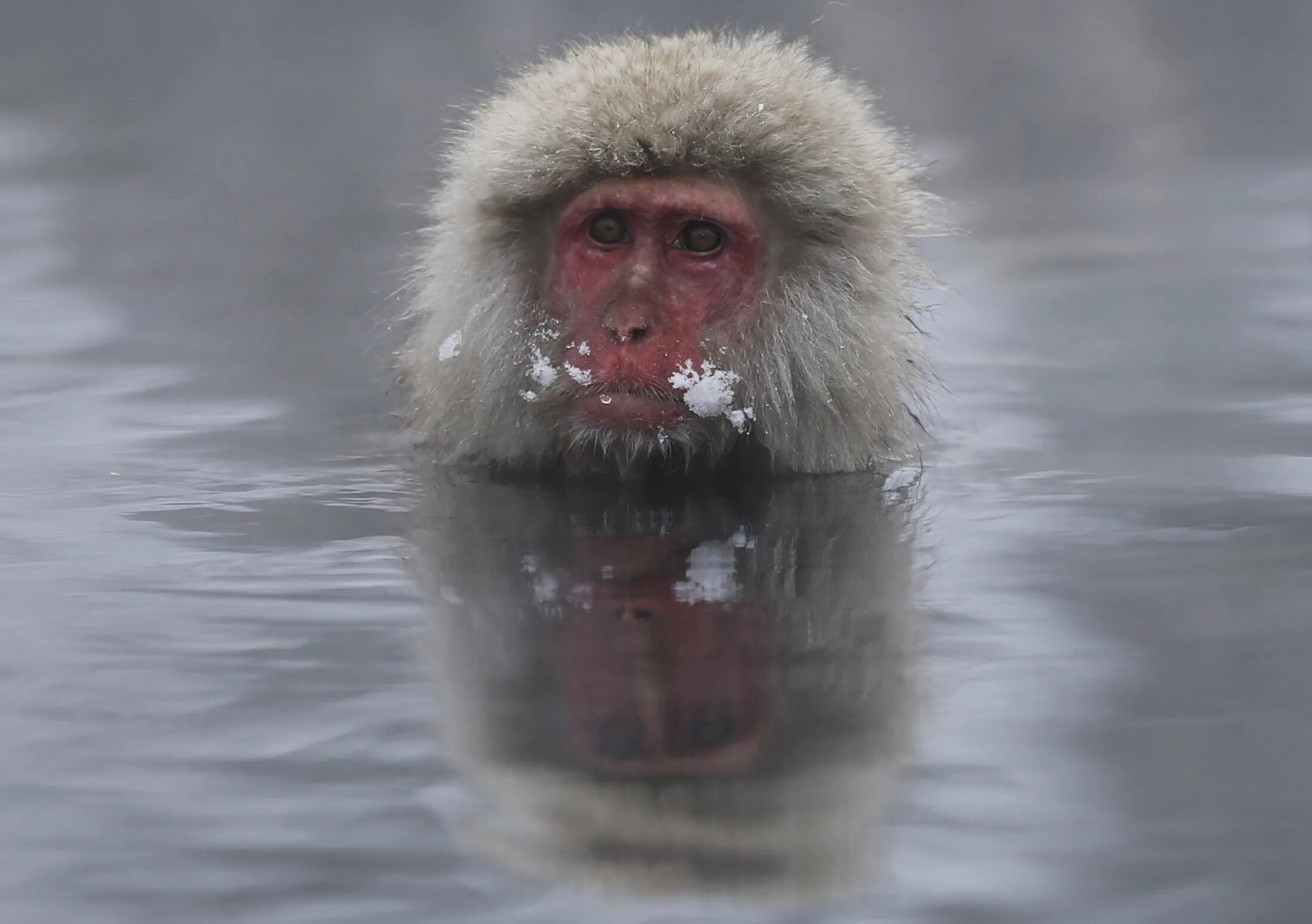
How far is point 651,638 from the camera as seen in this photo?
2.64 meters

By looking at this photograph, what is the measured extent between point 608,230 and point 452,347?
454 millimetres

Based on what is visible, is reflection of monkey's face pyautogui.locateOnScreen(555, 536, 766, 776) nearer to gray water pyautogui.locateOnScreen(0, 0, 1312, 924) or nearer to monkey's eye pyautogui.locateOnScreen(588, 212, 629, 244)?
gray water pyautogui.locateOnScreen(0, 0, 1312, 924)

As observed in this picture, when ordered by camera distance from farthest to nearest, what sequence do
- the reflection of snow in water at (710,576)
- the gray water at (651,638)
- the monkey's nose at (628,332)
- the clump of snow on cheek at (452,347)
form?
the clump of snow on cheek at (452,347) → the monkey's nose at (628,332) → the reflection of snow in water at (710,576) → the gray water at (651,638)

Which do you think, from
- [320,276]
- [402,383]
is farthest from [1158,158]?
[402,383]

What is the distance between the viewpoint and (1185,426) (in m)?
4.41

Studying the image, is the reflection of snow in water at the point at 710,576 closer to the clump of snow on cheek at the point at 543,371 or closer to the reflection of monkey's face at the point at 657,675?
the reflection of monkey's face at the point at 657,675

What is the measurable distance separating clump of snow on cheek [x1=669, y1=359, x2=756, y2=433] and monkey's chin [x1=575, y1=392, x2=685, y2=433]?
0.12 feet

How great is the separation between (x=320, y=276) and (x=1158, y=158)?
139 inches

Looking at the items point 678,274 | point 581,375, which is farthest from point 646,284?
point 581,375

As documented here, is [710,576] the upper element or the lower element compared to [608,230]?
lower

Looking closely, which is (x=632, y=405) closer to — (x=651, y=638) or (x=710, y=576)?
(x=710, y=576)

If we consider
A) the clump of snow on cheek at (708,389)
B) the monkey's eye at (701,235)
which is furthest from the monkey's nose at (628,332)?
the monkey's eye at (701,235)

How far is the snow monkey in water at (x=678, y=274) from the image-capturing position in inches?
148

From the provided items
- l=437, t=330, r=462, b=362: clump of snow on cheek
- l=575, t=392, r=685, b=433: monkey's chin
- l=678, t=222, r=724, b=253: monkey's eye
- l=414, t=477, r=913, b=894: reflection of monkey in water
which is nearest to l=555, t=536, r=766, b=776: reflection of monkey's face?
l=414, t=477, r=913, b=894: reflection of monkey in water
